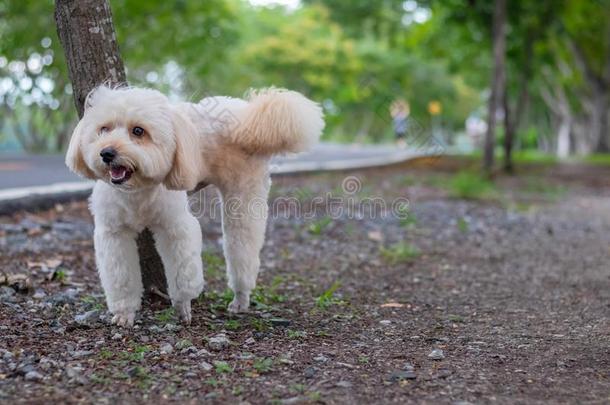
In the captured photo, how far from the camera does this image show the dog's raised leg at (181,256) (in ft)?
15.3

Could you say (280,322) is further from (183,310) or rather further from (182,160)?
(182,160)

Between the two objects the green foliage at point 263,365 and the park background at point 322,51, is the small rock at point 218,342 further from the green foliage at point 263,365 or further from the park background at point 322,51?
the park background at point 322,51

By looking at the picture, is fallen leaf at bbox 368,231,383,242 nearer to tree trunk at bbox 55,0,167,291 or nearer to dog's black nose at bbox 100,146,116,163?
tree trunk at bbox 55,0,167,291

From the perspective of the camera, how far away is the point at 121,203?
14.7 ft

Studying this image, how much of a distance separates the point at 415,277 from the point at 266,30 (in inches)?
1517

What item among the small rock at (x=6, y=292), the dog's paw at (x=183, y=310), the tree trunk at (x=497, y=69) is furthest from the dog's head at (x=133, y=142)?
the tree trunk at (x=497, y=69)

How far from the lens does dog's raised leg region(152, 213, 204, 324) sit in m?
4.67

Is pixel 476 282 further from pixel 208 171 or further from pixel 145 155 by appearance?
pixel 145 155

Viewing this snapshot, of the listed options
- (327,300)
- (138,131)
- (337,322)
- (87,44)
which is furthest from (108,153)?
(327,300)

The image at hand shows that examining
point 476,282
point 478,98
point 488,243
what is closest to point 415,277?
point 476,282

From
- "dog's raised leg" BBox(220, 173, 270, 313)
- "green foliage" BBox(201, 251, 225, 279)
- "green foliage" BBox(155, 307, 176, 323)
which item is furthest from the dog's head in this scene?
"green foliage" BBox(201, 251, 225, 279)

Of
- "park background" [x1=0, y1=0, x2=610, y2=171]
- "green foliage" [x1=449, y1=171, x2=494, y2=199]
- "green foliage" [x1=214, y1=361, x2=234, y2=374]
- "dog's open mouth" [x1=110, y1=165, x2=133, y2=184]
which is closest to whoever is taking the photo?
"green foliage" [x1=214, y1=361, x2=234, y2=374]

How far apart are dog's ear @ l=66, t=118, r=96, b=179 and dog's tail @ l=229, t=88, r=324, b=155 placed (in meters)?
0.93

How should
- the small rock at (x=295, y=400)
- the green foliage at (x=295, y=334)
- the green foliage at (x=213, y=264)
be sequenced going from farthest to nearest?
the green foliage at (x=213, y=264) < the green foliage at (x=295, y=334) < the small rock at (x=295, y=400)
